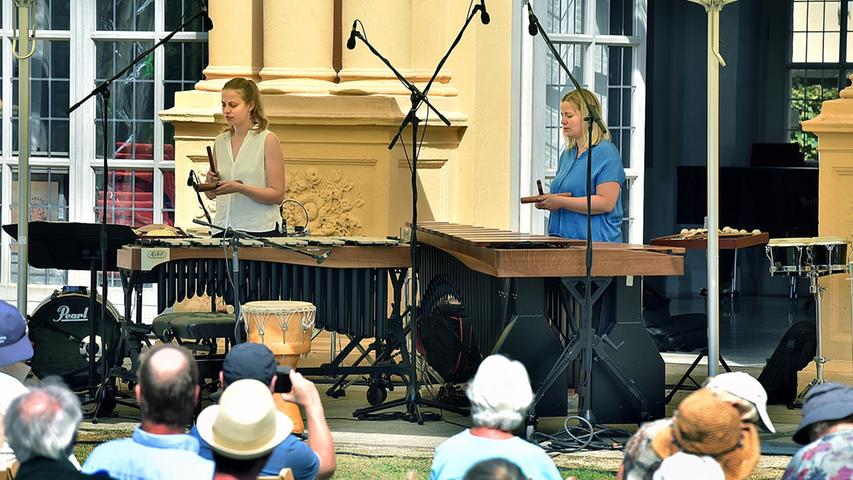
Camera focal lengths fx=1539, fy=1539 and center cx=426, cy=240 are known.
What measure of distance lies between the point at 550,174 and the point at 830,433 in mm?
7559

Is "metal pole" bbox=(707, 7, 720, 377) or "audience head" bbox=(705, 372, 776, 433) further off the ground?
"metal pole" bbox=(707, 7, 720, 377)

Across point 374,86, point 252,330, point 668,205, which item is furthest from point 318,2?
point 668,205

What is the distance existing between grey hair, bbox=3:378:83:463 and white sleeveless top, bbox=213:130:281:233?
469cm

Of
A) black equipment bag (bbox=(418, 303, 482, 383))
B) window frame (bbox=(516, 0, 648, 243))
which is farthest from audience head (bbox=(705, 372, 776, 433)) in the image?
window frame (bbox=(516, 0, 648, 243))

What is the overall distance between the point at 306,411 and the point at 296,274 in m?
3.28

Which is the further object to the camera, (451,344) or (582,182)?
(451,344)

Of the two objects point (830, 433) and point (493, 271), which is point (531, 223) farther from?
point (830, 433)

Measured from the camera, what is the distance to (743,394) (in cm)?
467

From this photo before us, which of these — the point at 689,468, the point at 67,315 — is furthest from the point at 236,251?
the point at 689,468

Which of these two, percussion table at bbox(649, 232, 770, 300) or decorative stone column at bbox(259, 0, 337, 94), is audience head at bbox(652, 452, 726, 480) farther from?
decorative stone column at bbox(259, 0, 337, 94)

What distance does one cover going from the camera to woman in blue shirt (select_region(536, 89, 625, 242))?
8133 mm

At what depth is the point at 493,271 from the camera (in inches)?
288

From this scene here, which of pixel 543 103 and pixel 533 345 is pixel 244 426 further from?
pixel 543 103

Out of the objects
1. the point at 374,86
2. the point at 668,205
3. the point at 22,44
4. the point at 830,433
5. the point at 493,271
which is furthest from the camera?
the point at 668,205
